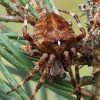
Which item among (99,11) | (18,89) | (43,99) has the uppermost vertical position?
(99,11)

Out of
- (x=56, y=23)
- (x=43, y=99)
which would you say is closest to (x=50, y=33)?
(x=56, y=23)

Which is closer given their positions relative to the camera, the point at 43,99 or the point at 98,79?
the point at 98,79

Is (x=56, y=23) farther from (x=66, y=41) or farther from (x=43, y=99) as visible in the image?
(x=43, y=99)

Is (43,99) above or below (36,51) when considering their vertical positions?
below

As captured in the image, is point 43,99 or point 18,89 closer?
point 18,89

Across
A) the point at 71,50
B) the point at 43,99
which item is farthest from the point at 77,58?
the point at 43,99

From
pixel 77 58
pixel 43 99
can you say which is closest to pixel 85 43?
pixel 77 58

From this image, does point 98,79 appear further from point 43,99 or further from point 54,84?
point 43,99

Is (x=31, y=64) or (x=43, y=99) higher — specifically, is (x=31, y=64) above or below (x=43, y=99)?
above
